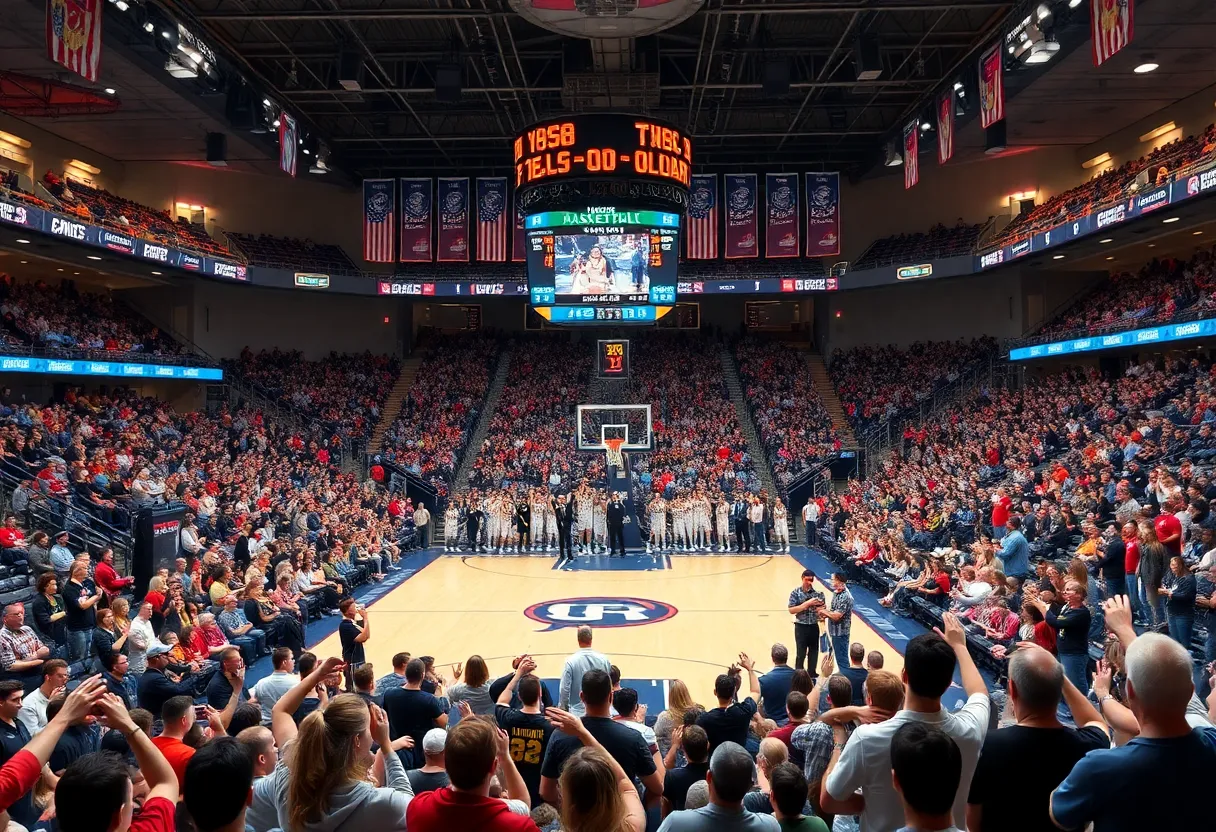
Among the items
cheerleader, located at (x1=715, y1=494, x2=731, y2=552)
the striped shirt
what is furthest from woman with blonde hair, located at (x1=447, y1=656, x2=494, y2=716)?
cheerleader, located at (x1=715, y1=494, x2=731, y2=552)

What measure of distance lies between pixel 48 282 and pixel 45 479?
55.8ft

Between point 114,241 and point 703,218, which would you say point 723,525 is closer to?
point 703,218

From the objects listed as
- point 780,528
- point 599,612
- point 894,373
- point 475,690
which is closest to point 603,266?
point 599,612

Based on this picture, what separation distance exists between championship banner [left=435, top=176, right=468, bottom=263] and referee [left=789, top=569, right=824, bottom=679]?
22.9 m

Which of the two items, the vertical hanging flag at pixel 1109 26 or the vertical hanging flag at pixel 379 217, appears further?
the vertical hanging flag at pixel 379 217

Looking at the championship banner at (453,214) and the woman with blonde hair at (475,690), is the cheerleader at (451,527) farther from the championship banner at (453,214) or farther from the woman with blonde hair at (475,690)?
the woman with blonde hair at (475,690)

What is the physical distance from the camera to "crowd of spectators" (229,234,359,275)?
33625mm

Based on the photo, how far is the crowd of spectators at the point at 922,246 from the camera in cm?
3288

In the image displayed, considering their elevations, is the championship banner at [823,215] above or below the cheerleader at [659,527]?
above

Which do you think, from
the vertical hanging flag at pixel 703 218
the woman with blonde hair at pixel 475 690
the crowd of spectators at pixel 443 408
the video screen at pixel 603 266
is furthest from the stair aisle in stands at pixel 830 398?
the woman with blonde hair at pixel 475 690

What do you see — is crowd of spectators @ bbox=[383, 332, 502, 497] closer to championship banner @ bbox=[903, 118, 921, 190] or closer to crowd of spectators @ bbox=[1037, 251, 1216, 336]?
championship banner @ bbox=[903, 118, 921, 190]

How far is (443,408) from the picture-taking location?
1310 inches

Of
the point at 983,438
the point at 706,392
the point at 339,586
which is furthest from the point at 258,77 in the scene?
the point at 983,438

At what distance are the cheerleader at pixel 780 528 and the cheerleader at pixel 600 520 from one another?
4.99 meters
